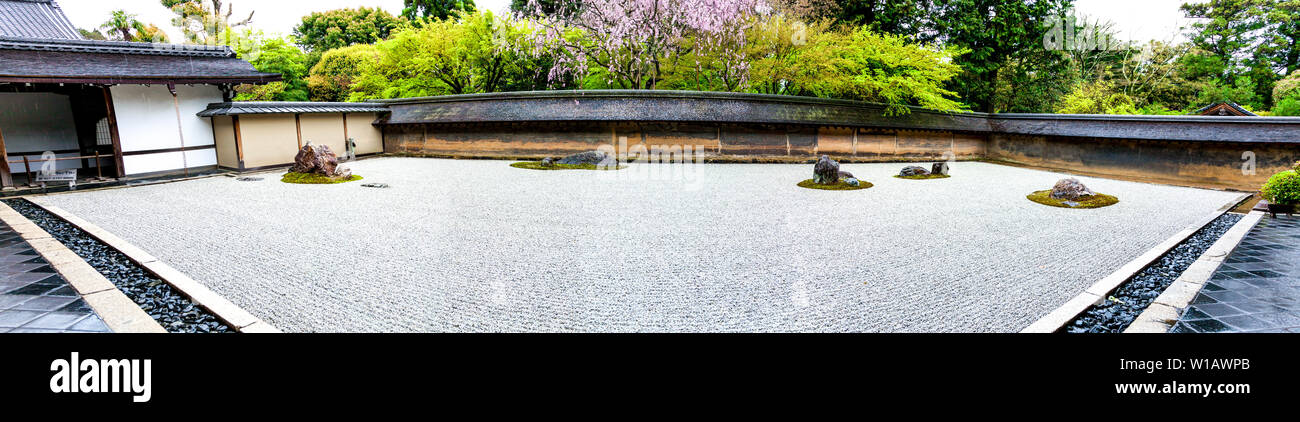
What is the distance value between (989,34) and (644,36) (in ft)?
44.7

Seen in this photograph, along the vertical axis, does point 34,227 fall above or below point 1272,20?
below

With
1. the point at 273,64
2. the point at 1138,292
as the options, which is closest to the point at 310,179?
the point at 1138,292

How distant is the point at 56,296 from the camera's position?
428 centimetres

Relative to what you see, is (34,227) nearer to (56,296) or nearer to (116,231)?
(116,231)

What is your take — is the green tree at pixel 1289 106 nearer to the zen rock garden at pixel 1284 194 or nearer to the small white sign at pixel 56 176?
the zen rock garden at pixel 1284 194

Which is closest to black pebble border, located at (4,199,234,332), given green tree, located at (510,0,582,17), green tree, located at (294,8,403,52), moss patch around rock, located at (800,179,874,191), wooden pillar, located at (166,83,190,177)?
wooden pillar, located at (166,83,190,177)

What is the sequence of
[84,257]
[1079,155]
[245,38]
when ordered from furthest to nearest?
[245,38] < [1079,155] < [84,257]

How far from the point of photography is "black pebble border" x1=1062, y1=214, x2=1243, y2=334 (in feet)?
13.1

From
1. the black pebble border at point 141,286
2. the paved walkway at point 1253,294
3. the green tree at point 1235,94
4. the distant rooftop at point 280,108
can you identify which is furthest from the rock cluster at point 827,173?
the green tree at point 1235,94

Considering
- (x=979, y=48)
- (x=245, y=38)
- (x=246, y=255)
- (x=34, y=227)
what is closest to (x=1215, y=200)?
(x=979, y=48)

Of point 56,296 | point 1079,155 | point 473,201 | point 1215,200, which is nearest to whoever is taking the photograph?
point 56,296

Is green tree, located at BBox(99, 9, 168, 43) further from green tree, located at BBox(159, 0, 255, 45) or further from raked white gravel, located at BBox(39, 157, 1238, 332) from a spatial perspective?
raked white gravel, located at BBox(39, 157, 1238, 332)

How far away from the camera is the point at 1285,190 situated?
794 centimetres

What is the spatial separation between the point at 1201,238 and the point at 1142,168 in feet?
33.0
